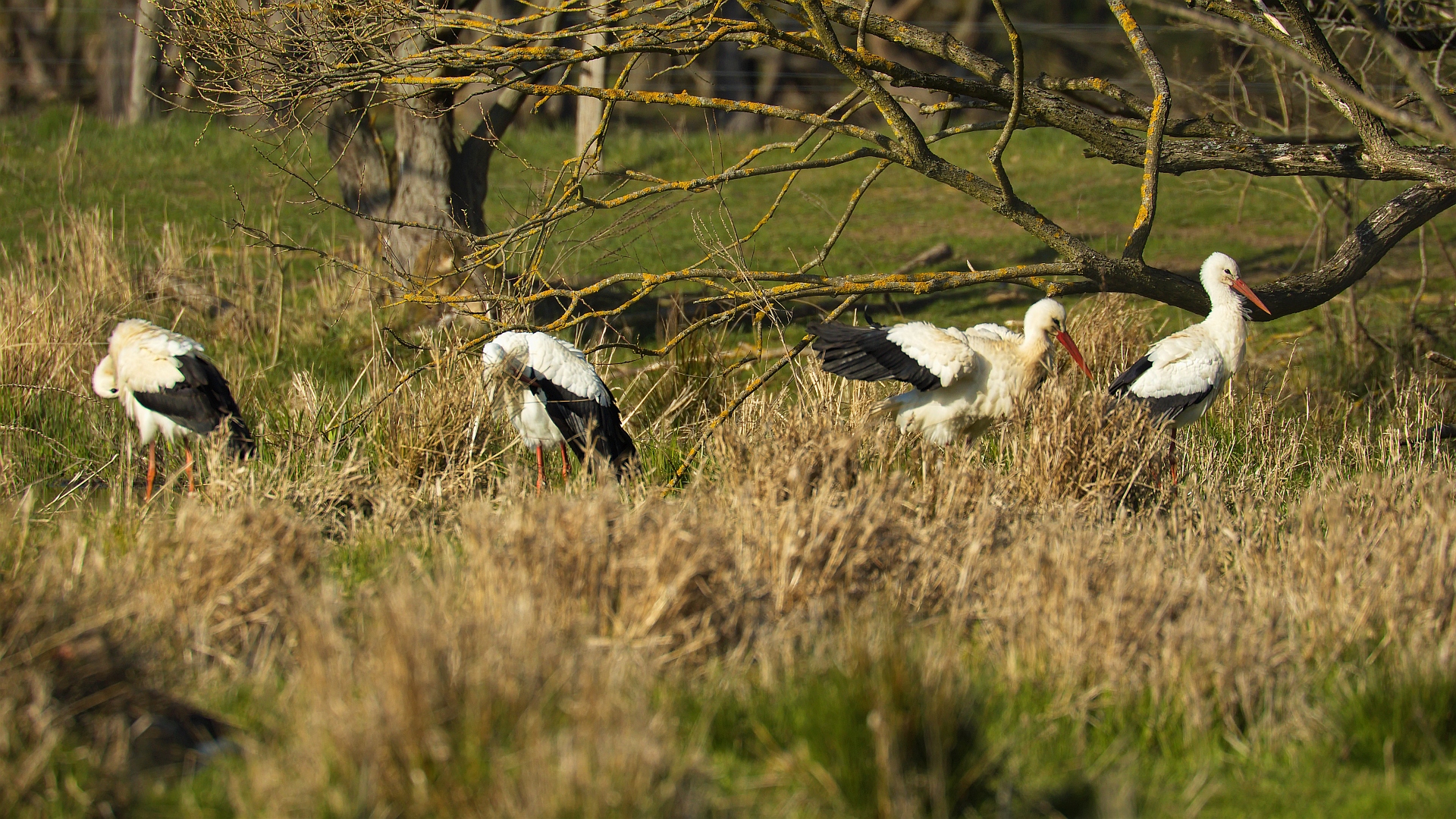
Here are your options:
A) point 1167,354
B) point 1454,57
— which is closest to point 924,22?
point 1454,57

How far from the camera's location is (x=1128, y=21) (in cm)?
560

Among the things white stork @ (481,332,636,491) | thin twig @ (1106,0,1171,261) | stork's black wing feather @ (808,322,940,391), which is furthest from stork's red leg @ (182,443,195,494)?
thin twig @ (1106,0,1171,261)

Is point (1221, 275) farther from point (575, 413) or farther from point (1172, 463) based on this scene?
point (575, 413)

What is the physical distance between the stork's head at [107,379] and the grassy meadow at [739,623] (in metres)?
0.21

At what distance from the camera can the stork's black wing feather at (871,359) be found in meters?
6.06

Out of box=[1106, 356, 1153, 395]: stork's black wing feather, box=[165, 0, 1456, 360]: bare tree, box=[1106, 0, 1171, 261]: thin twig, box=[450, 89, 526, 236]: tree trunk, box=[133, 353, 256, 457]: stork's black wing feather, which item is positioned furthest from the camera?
box=[450, 89, 526, 236]: tree trunk

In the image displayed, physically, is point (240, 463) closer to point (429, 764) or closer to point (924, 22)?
point (429, 764)

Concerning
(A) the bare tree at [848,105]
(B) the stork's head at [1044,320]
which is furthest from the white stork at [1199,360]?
(B) the stork's head at [1044,320]

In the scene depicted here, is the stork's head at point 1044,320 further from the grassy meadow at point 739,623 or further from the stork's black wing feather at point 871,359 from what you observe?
the stork's black wing feather at point 871,359

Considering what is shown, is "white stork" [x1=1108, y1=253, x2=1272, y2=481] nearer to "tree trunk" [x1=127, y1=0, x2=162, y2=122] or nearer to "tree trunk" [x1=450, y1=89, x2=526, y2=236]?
"tree trunk" [x1=450, y1=89, x2=526, y2=236]

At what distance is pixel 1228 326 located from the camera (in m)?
6.50

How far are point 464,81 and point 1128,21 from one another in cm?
284

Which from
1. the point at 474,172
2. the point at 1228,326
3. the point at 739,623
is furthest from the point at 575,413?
the point at 474,172

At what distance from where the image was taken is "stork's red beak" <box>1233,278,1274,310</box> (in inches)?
243
